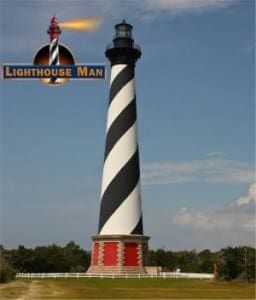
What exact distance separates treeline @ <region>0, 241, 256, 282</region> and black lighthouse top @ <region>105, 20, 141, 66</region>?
54.7 ft

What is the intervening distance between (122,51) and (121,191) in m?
11.4

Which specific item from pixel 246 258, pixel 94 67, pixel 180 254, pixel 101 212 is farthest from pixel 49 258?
pixel 94 67

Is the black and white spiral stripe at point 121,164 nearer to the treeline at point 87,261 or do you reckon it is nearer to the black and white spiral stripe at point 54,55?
the treeline at point 87,261

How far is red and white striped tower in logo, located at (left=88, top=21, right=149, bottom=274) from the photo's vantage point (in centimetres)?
4359

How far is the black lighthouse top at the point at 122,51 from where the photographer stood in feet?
155

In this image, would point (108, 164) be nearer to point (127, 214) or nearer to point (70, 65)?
point (127, 214)

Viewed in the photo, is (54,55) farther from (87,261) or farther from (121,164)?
(87,261)

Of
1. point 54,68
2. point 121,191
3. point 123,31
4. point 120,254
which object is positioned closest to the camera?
point 54,68

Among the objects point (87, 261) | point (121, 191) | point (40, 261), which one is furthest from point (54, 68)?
point (87, 261)

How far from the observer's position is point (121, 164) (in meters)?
44.5

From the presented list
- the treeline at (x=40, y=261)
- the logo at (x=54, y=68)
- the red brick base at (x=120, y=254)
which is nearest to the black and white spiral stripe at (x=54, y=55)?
the logo at (x=54, y=68)

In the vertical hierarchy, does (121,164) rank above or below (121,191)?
above

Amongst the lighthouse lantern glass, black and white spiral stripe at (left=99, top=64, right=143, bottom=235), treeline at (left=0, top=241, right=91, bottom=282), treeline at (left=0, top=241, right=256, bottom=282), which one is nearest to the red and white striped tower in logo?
black and white spiral stripe at (left=99, top=64, right=143, bottom=235)

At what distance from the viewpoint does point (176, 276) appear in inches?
1681
